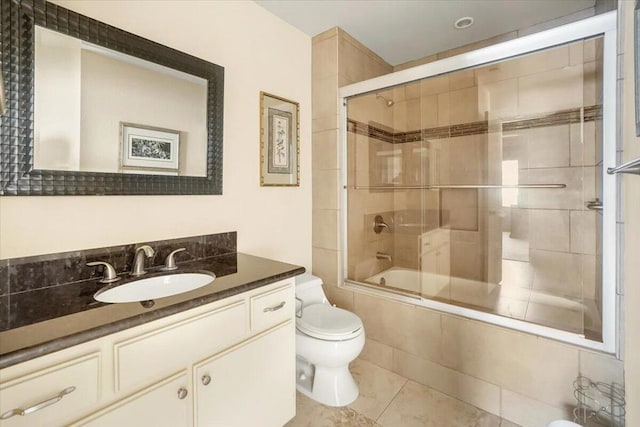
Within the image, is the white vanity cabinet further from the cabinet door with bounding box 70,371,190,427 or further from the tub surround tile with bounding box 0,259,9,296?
the tub surround tile with bounding box 0,259,9,296

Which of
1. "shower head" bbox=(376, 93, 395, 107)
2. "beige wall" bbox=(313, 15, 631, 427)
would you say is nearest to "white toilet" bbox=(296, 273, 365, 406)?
"beige wall" bbox=(313, 15, 631, 427)

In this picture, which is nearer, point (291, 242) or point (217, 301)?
point (217, 301)

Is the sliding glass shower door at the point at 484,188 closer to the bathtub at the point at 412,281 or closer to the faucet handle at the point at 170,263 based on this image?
the bathtub at the point at 412,281

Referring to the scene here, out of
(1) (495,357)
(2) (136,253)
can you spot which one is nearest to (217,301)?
(2) (136,253)

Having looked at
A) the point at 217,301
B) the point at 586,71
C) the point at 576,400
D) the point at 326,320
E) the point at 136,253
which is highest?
the point at 586,71

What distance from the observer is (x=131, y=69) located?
1355mm

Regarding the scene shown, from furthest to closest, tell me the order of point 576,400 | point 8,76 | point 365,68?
point 365,68
point 576,400
point 8,76

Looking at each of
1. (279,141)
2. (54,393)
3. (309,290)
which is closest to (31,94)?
(54,393)

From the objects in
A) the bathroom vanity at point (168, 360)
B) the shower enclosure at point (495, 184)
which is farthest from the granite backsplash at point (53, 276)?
the shower enclosure at point (495, 184)

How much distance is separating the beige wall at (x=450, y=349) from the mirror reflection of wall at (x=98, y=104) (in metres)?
1.10

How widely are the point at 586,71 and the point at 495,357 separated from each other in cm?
173

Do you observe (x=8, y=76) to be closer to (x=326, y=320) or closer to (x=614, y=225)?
(x=326, y=320)

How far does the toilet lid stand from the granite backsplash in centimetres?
81

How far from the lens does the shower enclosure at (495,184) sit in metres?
1.54
